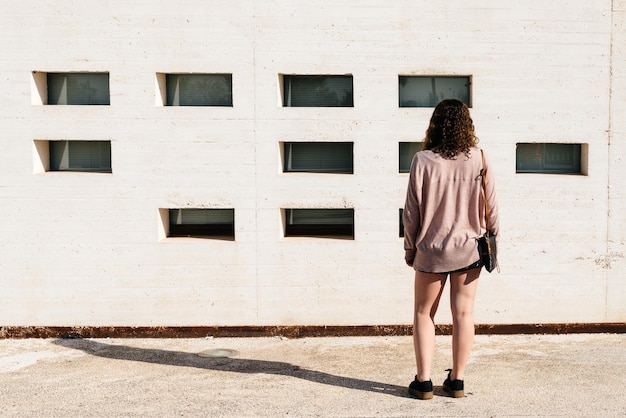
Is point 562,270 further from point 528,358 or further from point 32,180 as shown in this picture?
point 32,180

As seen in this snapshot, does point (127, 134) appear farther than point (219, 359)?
Yes

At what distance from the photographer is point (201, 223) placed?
22.4 ft

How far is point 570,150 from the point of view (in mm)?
6777

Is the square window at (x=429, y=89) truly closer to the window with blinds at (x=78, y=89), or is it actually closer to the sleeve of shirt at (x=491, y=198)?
the sleeve of shirt at (x=491, y=198)

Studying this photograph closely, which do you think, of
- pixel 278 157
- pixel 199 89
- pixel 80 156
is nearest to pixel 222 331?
pixel 278 157

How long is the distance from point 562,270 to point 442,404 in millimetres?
2217

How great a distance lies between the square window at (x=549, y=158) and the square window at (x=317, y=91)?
4.98ft

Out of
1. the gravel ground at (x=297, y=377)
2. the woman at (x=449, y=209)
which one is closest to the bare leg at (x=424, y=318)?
the woman at (x=449, y=209)

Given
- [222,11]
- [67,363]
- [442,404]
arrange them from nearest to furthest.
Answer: [442,404] < [67,363] < [222,11]

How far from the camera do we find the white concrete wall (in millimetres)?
6496

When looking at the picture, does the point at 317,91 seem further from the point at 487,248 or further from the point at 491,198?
the point at 487,248

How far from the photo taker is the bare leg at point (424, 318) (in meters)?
5.05

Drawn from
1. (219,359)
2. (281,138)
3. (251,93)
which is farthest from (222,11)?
(219,359)

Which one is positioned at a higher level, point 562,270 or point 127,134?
point 127,134
